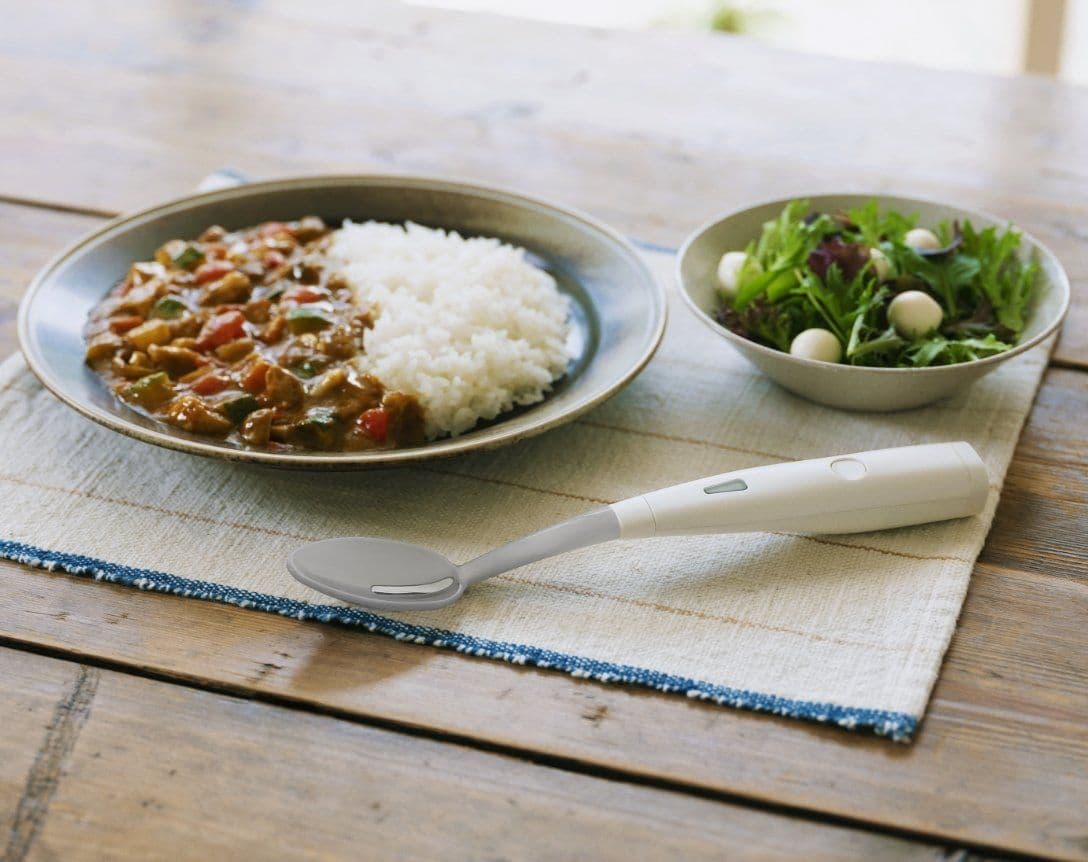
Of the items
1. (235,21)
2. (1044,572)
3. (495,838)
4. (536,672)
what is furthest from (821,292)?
(235,21)

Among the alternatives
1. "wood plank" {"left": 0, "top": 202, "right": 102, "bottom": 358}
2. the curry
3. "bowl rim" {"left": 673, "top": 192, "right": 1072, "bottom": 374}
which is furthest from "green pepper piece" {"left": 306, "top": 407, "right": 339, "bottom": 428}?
"wood plank" {"left": 0, "top": 202, "right": 102, "bottom": 358}

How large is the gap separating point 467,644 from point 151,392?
1.70 ft

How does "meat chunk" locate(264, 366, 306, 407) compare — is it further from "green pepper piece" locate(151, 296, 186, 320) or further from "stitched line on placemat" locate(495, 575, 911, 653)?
"stitched line on placemat" locate(495, 575, 911, 653)

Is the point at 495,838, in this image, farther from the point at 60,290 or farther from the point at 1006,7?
the point at 1006,7

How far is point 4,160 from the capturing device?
2.11 m

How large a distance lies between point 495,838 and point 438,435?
533mm

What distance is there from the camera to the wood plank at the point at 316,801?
91cm

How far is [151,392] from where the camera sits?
1366mm

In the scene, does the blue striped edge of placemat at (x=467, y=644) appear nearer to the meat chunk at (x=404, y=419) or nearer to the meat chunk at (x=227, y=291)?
the meat chunk at (x=404, y=419)

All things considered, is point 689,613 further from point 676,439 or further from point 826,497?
point 676,439

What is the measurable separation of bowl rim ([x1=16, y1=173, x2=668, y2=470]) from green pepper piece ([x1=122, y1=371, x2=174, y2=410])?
47mm

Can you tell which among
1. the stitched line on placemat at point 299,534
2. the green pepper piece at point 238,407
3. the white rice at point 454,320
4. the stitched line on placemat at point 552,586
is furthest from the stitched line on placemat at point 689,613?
the green pepper piece at point 238,407

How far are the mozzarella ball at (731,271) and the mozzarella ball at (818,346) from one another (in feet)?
0.49

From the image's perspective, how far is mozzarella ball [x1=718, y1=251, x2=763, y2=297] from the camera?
1.51m
